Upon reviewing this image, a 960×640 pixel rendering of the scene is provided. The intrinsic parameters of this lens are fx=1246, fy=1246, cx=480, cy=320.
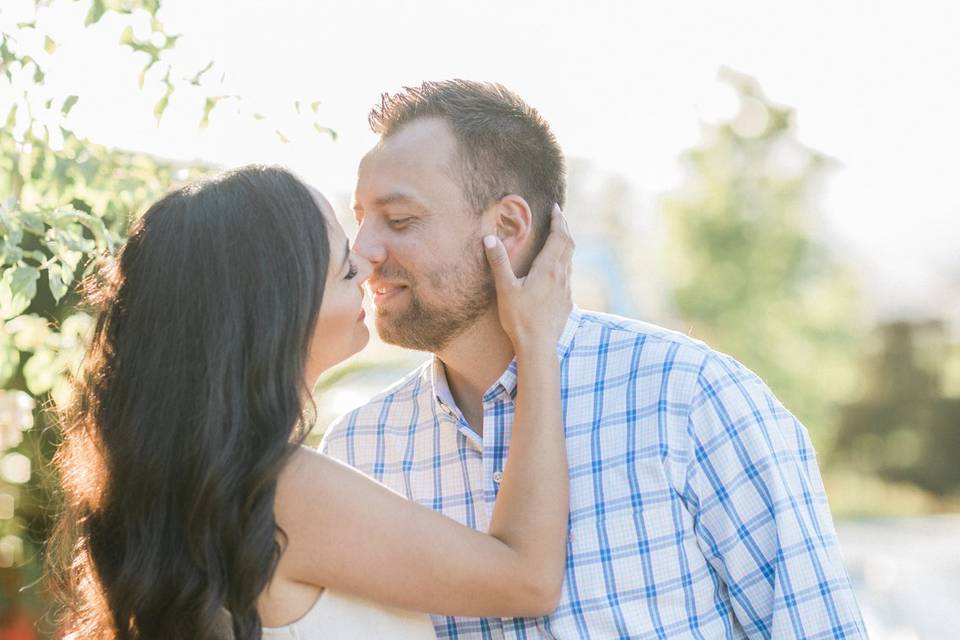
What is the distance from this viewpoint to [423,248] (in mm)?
2711

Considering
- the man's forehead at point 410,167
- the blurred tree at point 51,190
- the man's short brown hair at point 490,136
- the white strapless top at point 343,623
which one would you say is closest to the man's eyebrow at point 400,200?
the man's forehead at point 410,167

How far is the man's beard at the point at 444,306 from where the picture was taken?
2.69m

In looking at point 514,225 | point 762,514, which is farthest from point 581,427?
point 514,225

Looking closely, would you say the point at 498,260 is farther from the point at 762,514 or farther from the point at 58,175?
the point at 58,175

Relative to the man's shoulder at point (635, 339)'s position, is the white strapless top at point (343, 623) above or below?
below

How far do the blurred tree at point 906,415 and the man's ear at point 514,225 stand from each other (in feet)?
72.7

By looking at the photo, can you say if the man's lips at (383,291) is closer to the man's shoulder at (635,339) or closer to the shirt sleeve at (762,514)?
the man's shoulder at (635,339)

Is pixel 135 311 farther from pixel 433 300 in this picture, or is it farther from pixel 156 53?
pixel 156 53

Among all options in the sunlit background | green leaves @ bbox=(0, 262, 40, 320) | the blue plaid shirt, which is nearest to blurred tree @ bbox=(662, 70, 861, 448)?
the sunlit background

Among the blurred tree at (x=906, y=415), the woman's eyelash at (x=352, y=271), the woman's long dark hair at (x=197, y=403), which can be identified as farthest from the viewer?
the blurred tree at (x=906, y=415)

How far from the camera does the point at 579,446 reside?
8.11 ft

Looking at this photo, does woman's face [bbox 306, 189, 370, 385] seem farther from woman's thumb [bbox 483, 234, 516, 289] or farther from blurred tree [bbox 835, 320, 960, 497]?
blurred tree [bbox 835, 320, 960, 497]

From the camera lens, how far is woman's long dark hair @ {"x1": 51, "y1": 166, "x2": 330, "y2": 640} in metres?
2.03

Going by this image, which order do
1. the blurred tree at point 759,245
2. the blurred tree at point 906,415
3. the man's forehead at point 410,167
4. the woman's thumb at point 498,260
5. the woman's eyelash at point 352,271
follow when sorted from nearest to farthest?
the woman's eyelash at point 352,271, the woman's thumb at point 498,260, the man's forehead at point 410,167, the blurred tree at point 759,245, the blurred tree at point 906,415
